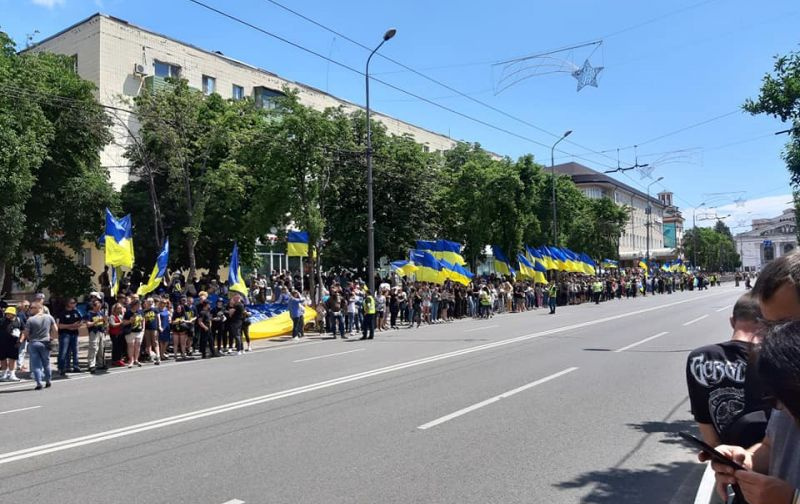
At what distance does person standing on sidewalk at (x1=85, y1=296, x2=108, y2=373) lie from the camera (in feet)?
46.0

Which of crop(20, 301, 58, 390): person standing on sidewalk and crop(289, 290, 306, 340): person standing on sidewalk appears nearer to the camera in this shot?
crop(20, 301, 58, 390): person standing on sidewalk


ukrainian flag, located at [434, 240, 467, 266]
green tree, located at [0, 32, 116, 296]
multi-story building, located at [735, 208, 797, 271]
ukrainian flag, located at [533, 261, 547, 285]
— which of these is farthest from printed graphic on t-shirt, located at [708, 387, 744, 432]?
multi-story building, located at [735, 208, 797, 271]

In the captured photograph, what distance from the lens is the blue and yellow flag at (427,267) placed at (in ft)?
85.6

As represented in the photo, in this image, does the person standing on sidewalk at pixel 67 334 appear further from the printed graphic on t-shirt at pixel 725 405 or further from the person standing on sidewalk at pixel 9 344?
the printed graphic on t-shirt at pixel 725 405

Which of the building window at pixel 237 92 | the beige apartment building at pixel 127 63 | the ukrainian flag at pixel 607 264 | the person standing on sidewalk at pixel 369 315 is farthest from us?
the ukrainian flag at pixel 607 264

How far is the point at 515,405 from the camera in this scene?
8.37 metres

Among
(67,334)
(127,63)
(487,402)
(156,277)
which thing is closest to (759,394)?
(487,402)

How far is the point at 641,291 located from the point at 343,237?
31.7m

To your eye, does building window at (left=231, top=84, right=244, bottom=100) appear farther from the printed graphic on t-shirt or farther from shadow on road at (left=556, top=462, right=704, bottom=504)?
the printed graphic on t-shirt

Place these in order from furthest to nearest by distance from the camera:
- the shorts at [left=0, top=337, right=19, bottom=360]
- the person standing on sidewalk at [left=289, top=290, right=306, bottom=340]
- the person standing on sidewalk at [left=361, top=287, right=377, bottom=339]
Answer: the person standing on sidewalk at [left=289, top=290, right=306, bottom=340] → the person standing on sidewalk at [left=361, top=287, right=377, bottom=339] → the shorts at [left=0, top=337, right=19, bottom=360]

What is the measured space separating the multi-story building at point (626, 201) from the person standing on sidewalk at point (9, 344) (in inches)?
3001

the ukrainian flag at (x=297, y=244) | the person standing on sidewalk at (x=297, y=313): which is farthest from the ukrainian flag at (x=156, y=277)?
the ukrainian flag at (x=297, y=244)

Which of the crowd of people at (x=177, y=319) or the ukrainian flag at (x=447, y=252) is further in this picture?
the ukrainian flag at (x=447, y=252)

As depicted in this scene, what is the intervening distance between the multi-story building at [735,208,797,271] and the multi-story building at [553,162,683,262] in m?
17.7
